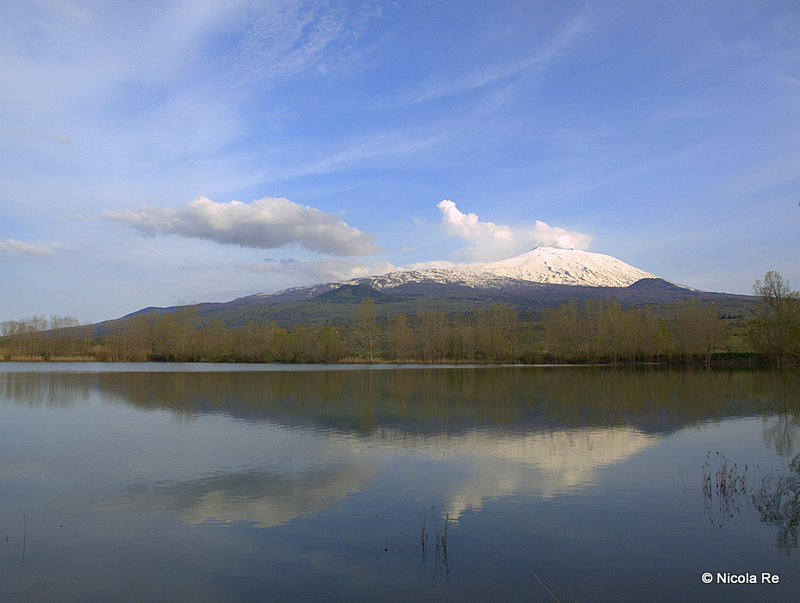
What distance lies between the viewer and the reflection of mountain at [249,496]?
9.20 meters

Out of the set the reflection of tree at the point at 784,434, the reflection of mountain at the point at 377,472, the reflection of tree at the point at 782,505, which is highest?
the reflection of mountain at the point at 377,472

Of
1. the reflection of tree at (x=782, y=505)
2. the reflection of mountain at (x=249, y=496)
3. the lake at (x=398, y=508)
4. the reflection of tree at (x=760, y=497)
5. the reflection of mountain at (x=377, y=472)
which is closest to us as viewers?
the lake at (x=398, y=508)

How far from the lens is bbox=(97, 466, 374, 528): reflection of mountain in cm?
920

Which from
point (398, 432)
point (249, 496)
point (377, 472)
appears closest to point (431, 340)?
point (398, 432)

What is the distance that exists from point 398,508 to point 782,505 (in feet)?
22.5

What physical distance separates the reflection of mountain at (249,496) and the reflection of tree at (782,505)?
7.16 metres

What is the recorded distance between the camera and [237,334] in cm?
9288

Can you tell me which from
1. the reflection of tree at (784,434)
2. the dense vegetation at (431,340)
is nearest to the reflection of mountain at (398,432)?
the reflection of tree at (784,434)

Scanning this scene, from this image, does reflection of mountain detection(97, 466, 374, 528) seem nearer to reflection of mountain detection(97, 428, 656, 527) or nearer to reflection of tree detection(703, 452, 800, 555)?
reflection of mountain detection(97, 428, 656, 527)

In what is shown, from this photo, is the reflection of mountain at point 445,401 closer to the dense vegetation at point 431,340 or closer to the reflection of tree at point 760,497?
the reflection of tree at point 760,497

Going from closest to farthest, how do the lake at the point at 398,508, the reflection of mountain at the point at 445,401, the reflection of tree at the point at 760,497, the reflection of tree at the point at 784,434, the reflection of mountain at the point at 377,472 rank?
the lake at the point at 398,508 → the reflection of tree at the point at 760,497 → the reflection of mountain at the point at 377,472 → the reflection of tree at the point at 784,434 → the reflection of mountain at the point at 445,401

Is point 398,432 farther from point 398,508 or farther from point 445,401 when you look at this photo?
point 445,401

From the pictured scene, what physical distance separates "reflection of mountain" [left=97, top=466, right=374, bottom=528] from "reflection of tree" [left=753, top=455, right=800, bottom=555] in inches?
282

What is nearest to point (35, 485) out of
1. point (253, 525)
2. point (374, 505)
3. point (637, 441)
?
point (253, 525)
